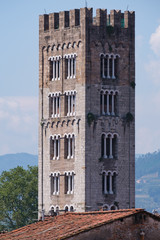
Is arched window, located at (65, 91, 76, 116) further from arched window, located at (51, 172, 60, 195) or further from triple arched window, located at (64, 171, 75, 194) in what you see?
arched window, located at (51, 172, 60, 195)

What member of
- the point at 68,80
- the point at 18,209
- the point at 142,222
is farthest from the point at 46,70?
the point at 142,222

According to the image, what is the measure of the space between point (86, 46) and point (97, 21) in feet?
10.3

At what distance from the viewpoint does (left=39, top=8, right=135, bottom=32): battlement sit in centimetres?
11406

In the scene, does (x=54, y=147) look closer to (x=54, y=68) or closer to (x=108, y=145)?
(x=108, y=145)

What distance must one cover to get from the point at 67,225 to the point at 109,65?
5685cm

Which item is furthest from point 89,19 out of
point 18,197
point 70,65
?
point 18,197

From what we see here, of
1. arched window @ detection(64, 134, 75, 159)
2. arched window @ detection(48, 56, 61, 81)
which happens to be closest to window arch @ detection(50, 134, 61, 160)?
arched window @ detection(64, 134, 75, 159)

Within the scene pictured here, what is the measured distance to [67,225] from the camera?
58031mm

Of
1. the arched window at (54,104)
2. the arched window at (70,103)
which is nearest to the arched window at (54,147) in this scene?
the arched window at (54,104)

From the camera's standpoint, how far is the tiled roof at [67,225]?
5491 cm

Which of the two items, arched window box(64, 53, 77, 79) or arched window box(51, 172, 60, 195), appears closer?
arched window box(64, 53, 77, 79)

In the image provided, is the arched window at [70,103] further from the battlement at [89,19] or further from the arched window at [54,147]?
the battlement at [89,19]

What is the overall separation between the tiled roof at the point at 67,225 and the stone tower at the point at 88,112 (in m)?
49.2

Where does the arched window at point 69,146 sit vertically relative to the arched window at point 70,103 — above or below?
below
